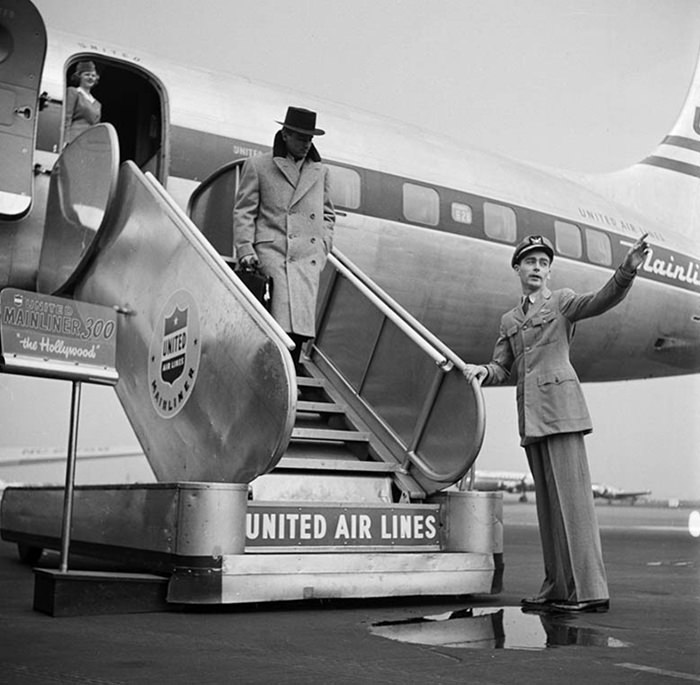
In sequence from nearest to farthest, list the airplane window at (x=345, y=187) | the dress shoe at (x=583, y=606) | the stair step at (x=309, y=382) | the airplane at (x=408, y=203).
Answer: the dress shoe at (x=583, y=606)
the stair step at (x=309, y=382)
the airplane at (x=408, y=203)
the airplane window at (x=345, y=187)

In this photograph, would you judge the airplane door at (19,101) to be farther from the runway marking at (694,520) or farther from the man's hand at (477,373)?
the runway marking at (694,520)

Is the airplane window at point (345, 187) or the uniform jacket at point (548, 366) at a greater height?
the airplane window at point (345, 187)

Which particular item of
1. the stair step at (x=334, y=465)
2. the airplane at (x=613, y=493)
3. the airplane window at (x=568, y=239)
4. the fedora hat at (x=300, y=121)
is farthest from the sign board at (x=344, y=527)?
the airplane at (x=613, y=493)

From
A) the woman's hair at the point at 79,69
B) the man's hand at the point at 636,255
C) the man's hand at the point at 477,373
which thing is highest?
the woman's hair at the point at 79,69

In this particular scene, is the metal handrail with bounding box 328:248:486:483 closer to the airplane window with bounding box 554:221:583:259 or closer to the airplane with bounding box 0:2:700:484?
the airplane with bounding box 0:2:700:484

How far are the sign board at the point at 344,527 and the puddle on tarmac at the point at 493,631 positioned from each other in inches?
18.5

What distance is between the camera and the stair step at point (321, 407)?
4.80 meters

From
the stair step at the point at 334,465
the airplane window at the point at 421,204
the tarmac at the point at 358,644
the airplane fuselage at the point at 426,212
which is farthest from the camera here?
the airplane window at the point at 421,204

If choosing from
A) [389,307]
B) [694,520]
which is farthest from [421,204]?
[694,520]

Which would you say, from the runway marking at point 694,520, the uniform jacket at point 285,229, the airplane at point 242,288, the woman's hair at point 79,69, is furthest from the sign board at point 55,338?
the woman's hair at point 79,69

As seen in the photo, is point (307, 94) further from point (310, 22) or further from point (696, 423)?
point (696, 423)

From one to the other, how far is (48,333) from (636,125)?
355 centimetres

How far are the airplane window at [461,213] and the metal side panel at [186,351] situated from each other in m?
4.13

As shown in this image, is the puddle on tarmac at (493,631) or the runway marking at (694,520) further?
the runway marking at (694,520)
